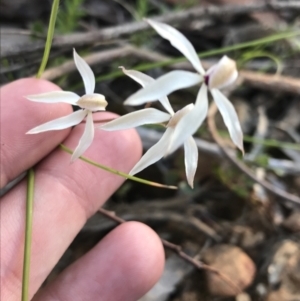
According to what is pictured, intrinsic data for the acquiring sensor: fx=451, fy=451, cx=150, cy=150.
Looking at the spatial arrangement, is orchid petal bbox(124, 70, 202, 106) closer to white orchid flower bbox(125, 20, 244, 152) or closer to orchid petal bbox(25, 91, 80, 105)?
white orchid flower bbox(125, 20, 244, 152)

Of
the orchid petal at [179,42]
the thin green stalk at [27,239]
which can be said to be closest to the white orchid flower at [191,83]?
the orchid petal at [179,42]

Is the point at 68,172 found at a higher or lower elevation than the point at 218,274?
higher

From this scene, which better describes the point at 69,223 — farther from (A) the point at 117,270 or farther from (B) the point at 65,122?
(B) the point at 65,122

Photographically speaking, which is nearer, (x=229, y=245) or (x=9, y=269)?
(x=9, y=269)

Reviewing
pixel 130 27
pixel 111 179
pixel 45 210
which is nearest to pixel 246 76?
pixel 130 27

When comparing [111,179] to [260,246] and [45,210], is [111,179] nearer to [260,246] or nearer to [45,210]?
[45,210]

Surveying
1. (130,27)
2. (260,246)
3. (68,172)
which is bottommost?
(260,246)

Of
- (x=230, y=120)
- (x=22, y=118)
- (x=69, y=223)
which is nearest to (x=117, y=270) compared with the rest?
(x=69, y=223)
